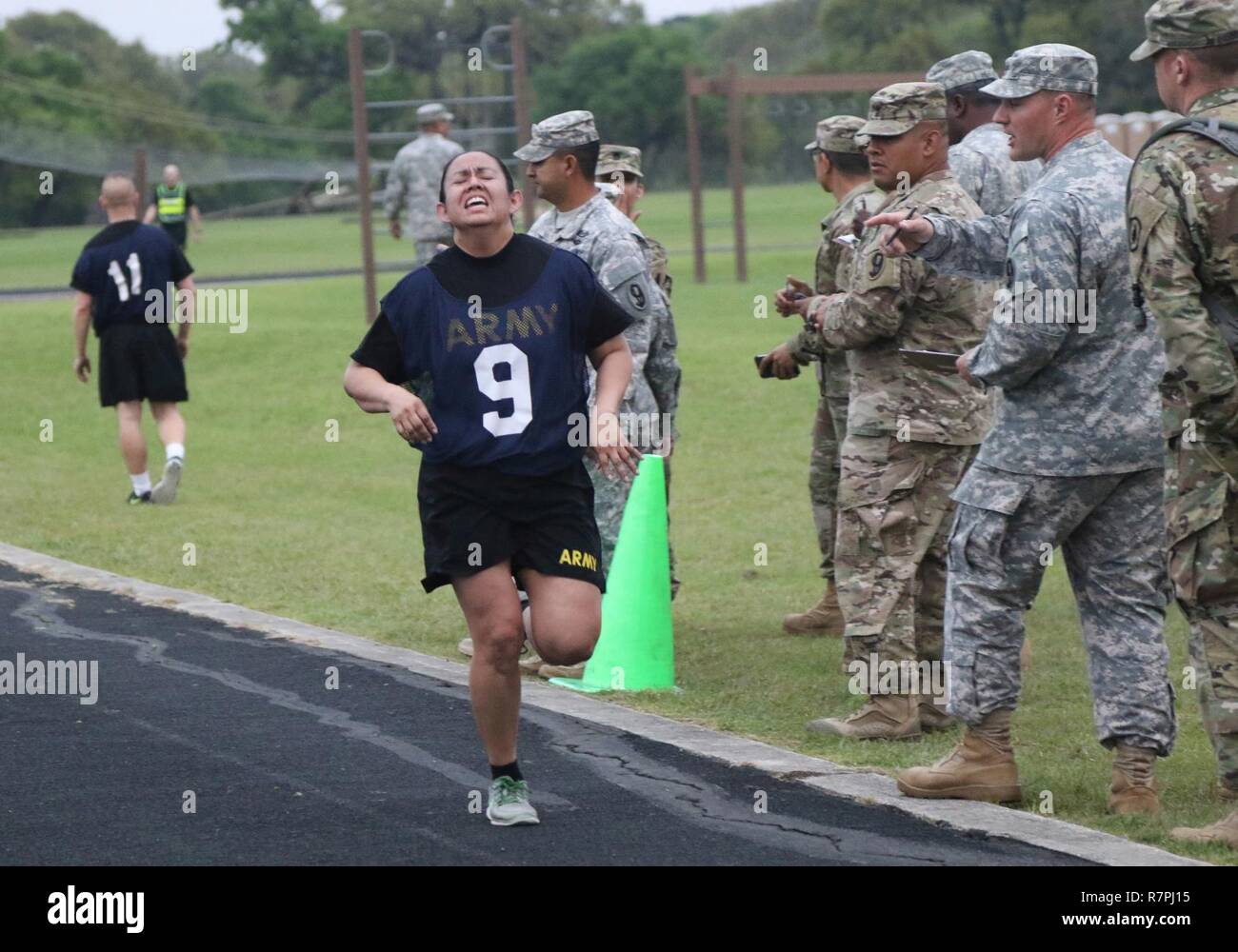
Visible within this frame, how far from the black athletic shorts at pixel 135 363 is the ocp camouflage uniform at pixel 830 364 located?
5.90 metres

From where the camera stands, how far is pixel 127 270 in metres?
13.4

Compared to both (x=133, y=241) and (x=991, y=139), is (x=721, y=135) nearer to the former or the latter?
(x=133, y=241)

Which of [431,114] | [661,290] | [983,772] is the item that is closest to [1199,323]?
[983,772]

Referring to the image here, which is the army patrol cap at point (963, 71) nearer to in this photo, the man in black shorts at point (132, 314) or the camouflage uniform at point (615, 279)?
the camouflage uniform at point (615, 279)

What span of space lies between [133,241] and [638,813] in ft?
27.9

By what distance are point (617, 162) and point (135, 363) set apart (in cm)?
539

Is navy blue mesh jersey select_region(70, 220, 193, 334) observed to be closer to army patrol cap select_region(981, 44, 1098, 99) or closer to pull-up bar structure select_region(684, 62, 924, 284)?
army patrol cap select_region(981, 44, 1098, 99)

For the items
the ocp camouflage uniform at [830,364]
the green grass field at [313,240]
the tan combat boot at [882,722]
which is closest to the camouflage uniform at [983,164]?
the ocp camouflage uniform at [830,364]

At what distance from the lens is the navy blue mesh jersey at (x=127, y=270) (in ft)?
43.9

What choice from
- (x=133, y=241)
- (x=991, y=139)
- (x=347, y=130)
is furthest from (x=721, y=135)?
(x=991, y=139)

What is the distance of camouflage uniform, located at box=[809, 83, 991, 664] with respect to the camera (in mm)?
7020

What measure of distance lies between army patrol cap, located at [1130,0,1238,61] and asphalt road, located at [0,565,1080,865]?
2.22 metres
